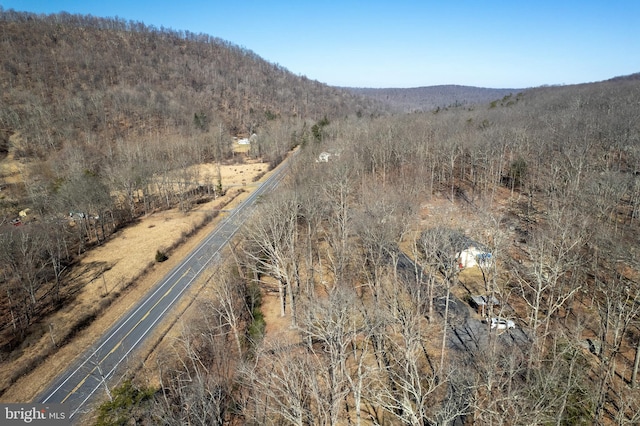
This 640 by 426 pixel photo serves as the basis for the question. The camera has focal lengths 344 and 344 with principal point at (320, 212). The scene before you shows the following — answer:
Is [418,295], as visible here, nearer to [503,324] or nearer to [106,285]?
[503,324]

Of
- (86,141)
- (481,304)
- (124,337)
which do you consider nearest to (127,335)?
(124,337)

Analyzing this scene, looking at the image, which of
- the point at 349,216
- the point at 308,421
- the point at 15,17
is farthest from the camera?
the point at 15,17

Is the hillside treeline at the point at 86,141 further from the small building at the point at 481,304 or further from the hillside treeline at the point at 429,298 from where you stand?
the small building at the point at 481,304

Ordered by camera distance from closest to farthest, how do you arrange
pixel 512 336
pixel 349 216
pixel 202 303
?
pixel 512 336 → pixel 202 303 → pixel 349 216

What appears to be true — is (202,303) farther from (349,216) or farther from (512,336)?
(512,336)

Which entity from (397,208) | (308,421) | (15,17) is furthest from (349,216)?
(15,17)

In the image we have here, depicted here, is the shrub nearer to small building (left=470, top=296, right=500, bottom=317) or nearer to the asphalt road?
the asphalt road
